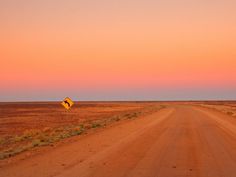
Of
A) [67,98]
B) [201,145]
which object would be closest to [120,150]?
[201,145]

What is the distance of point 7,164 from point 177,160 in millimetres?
5140

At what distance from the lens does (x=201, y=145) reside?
1723 centimetres

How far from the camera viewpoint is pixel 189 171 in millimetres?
11062

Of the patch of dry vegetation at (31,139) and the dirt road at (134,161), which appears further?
the patch of dry vegetation at (31,139)

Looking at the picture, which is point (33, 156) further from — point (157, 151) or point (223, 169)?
point (223, 169)

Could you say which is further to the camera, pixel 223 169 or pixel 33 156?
pixel 33 156

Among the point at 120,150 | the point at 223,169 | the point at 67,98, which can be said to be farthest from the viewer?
the point at 67,98

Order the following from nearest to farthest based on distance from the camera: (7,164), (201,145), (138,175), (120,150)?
(138,175) < (7,164) < (120,150) < (201,145)

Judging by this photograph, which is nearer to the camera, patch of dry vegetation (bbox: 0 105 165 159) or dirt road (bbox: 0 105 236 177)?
dirt road (bbox: 0 105 236 177)

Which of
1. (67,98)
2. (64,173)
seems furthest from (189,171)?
(67,98)

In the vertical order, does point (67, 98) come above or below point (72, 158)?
above

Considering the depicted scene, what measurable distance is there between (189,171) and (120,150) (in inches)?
191

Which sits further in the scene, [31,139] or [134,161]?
[31,139]

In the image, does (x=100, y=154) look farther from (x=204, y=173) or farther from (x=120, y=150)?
(x=204, y=173)
